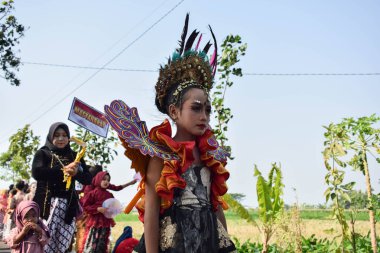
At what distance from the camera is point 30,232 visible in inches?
252

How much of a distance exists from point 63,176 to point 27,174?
18342 mm

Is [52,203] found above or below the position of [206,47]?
below

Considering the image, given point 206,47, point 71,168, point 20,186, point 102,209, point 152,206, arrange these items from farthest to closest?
point 20,186 → point 102,209 → point 71,168 → point 206,47 → point 152,206

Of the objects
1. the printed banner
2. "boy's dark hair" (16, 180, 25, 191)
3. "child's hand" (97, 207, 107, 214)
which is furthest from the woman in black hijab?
"boy's dark hair" (16, 180, 25, 191)

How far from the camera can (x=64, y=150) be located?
654cm

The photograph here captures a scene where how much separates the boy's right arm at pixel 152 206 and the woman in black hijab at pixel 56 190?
10.1 ft

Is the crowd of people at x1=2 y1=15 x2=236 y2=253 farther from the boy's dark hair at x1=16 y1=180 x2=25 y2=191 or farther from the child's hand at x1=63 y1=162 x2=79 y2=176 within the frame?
the boy's dark hair at x1=16 y1=180 x2=25 y2=191

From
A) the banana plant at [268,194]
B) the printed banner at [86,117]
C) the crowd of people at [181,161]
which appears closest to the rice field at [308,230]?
the banana plant at [268,194]

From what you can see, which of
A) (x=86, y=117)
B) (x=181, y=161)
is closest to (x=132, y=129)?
Answer: (x=181, y=161)

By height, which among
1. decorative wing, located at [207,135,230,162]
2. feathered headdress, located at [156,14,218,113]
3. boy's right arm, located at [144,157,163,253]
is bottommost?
boy's right arm, located at [144,157,163,253]

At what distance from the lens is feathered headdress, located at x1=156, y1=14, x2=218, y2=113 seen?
361cm

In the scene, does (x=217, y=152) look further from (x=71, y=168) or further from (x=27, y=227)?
(x=27, y=227)

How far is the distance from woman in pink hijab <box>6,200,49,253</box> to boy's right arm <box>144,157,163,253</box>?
3.46 meters

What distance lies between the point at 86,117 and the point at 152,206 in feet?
23.9
